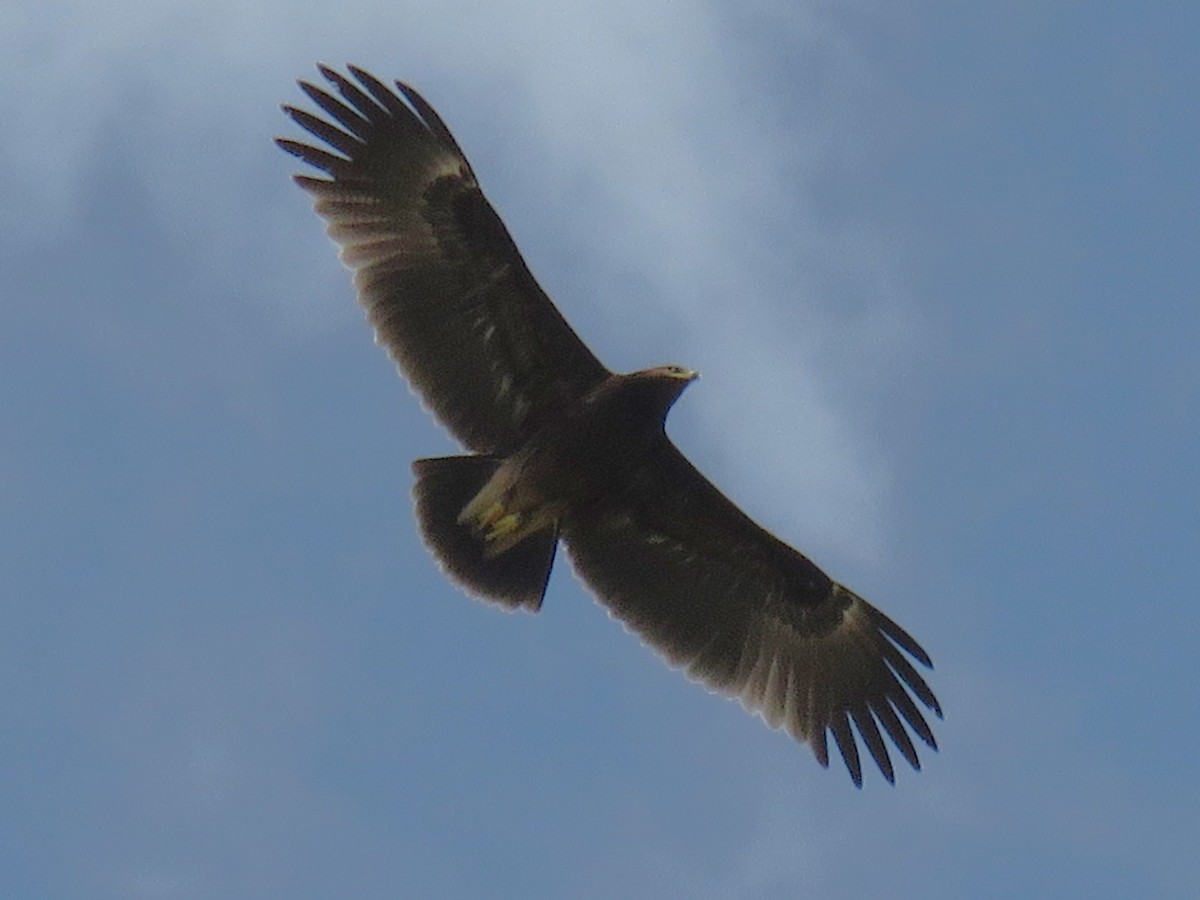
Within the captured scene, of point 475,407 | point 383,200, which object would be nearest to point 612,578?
point 475,407

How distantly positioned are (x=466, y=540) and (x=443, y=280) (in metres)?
1.69

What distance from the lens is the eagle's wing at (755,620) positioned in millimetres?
14953

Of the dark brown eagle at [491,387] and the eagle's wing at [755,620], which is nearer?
the dark brown eagle at [491,387]

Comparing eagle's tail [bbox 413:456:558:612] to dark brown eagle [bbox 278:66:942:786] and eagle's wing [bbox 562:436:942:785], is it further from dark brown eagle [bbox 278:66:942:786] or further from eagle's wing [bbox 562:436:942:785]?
eagle's wing [bbox 562:436:942:785]

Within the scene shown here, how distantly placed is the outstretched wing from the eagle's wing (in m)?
1.07

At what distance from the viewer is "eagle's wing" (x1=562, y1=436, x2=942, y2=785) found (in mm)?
14953

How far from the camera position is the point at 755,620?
15.4 meters

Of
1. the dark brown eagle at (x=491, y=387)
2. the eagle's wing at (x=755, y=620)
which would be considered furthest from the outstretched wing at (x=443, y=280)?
the eagle's wing at (x=755, y=620)

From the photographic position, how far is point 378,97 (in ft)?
46.6

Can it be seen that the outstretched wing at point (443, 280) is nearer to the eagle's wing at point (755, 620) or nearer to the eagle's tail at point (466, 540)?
the eagle's tail at point (466, 540)

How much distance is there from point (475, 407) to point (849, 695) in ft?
11.0

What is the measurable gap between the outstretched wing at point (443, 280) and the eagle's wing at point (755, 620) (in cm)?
107

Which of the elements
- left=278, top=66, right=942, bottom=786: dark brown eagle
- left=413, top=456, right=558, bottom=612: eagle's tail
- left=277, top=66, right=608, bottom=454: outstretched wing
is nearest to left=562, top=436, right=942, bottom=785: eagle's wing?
left=278, top=66, right=942, bottom=786: dark brown eagle

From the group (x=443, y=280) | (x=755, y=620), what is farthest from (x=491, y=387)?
(x=755, y=620)
